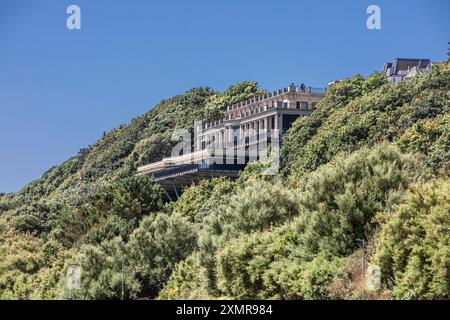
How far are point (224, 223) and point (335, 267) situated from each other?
14979 mm

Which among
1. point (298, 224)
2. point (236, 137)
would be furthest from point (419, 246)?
point (236, 137)

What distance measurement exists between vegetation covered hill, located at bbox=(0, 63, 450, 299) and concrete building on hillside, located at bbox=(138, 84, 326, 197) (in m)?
4.80

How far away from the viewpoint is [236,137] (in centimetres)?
13238

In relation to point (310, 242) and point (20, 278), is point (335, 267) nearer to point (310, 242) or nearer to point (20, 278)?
point (310, 242)

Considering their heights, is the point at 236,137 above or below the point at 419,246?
above

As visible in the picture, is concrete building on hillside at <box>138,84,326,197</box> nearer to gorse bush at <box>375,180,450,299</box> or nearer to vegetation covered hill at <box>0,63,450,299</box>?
vegetation covered hill at <box>0,63,450,299</box>

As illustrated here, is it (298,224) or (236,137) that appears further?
(236,137)

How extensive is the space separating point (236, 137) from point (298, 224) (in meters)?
79.1

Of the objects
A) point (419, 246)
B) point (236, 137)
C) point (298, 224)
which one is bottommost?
point (419, 246)

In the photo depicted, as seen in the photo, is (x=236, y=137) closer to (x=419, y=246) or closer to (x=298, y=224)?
(x=298, y=224)

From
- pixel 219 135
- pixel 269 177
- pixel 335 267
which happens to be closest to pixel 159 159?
pixel 219 135

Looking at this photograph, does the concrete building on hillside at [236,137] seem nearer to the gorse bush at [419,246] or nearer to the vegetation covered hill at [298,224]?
the vegetation covered hill at [298,224]

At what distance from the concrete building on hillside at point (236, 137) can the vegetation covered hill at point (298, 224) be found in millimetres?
4799

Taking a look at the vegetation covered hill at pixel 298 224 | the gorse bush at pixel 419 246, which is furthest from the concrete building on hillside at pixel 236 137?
the gorse bush at pixel 419 246
